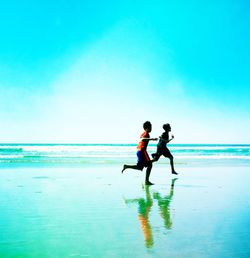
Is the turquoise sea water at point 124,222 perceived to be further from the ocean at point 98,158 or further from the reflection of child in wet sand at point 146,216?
the ocean at point 98,158

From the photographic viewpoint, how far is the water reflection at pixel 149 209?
16.0 ft

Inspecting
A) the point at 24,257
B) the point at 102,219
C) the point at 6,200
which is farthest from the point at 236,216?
the point at 6,200

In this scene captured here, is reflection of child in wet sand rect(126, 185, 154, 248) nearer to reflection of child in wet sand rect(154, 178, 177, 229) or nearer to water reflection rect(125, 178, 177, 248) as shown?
water reflection rect(125, 178, 177, 248)

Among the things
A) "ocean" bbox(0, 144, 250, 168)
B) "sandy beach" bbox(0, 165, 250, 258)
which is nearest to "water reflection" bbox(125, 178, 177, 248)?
"sandy beach" bbox(0, 165, 250, 258)

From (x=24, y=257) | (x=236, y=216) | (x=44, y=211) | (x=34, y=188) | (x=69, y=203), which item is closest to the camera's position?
(x=24, y=257)

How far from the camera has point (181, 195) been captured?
850 cm

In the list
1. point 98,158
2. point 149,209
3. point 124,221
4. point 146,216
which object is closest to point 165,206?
point 149,209

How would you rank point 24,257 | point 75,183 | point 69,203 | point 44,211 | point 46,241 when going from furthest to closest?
point 75,183 < point 69,203 < point 44,211 < point 46,241 < point 24,257

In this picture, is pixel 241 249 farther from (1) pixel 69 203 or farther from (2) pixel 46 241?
(1) pixel 69 203

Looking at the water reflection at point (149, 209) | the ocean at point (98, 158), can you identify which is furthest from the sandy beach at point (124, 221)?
the ocean at point (98, 158)

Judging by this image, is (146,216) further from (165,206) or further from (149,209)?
(165,206)

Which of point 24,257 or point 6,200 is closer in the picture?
point 24,257

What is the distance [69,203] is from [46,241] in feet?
9.19

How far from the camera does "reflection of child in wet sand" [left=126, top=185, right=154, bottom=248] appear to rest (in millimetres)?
4609
